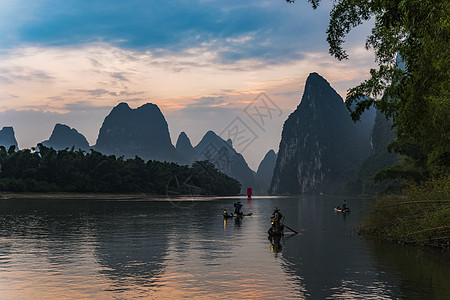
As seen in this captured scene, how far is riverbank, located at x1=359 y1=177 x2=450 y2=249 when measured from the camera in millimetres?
25438

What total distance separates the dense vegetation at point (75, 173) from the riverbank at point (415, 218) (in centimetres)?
10636

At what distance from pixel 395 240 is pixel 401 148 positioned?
2549 centimetres

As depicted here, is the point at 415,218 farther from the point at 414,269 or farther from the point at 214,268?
the point at 214,268

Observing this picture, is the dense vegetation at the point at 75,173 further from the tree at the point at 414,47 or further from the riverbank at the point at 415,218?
the tree at the point at 414,47

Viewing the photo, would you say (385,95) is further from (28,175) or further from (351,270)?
(28,175)

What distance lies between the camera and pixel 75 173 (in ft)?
461

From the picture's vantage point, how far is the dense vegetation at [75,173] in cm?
12706

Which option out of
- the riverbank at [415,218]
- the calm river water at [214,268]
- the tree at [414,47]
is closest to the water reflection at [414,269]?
the calm river water at [214,268]

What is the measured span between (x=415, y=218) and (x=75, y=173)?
4921 inches

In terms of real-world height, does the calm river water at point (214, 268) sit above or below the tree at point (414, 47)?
below

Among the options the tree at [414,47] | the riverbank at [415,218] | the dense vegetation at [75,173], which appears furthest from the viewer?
the dense vegetation at [75,173]

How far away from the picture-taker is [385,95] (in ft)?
116

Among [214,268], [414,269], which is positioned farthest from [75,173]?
[414,269]

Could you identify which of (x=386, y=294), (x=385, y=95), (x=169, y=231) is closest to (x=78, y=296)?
(x=386, y=294)
